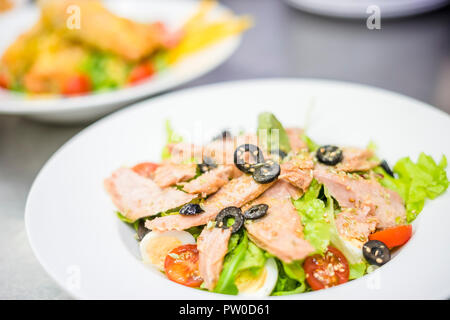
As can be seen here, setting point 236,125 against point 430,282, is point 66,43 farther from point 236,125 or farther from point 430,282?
point 430,282

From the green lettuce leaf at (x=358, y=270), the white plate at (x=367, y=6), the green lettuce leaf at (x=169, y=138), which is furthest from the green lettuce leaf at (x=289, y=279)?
the white plate at (x=367, y=6)

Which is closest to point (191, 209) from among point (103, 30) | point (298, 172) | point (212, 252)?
point (212, 252)

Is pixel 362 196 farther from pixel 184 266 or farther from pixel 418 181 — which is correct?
pixel 184 266

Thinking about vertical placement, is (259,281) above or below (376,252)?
below

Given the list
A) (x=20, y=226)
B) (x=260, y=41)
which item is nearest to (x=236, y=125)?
(x=20, y=226)

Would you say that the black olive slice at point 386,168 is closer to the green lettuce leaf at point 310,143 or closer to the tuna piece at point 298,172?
the green lettuce leaf at point 310,143

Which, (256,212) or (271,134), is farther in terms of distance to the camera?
(271,134)

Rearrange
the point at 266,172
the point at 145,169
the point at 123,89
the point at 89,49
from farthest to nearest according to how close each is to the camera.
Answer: the point at 89,49 < the point at 123,89 < the point at 145,169 < the point at 266,172
